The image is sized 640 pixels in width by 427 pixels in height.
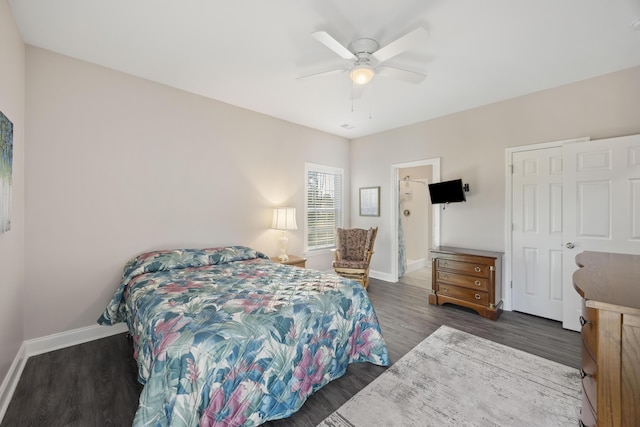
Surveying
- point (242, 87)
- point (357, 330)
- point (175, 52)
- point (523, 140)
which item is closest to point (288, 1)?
point (175, 52)

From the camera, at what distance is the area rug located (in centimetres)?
171

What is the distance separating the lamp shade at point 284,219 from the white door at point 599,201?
129 inches

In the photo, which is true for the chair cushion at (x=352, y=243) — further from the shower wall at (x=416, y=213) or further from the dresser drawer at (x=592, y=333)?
the dresser drawer at (x=592, y=333)

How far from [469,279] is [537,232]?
0.99 meters

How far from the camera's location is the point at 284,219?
13.0 ft

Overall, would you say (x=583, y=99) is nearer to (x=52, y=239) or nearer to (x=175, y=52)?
(x=175, y=52)

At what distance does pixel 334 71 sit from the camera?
243cm

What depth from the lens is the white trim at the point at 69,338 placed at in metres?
2.44

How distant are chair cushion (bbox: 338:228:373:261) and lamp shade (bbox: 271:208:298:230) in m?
1.10

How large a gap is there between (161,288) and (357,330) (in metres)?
1.63

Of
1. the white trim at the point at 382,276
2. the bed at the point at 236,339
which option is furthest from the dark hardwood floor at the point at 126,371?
the white trim at the point at 382,276

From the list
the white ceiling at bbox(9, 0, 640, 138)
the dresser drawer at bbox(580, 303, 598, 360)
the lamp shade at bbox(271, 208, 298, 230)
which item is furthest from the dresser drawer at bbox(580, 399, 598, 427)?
the lamp shade at bbox(271, 208, 298, 230)

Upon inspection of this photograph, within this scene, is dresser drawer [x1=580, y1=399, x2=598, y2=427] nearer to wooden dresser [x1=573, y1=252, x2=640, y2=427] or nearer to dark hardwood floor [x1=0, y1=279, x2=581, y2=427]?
wooden dresser [x1=573, y1=252, x2=640, y2=427]

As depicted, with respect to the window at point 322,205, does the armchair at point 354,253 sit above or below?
below
